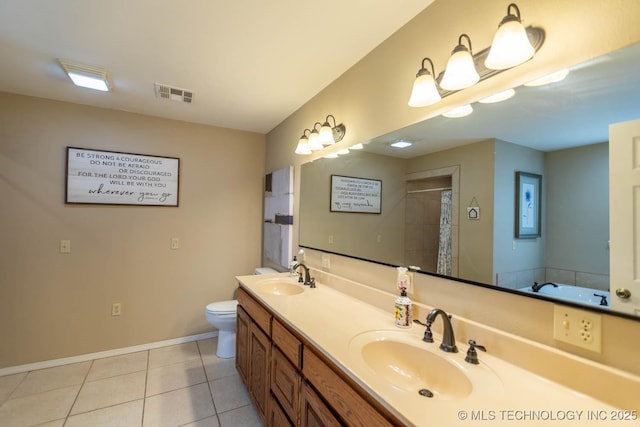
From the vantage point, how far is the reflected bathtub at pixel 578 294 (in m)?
0.83

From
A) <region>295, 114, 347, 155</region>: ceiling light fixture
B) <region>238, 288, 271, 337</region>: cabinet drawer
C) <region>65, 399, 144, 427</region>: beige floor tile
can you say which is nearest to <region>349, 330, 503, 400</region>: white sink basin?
<region>238, 288, 271, 337</region>: cabinet drawer

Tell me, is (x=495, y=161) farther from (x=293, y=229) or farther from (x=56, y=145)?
(x=56, y=145)

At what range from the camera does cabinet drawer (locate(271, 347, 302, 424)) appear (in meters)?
1.23

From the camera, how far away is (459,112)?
1220mm

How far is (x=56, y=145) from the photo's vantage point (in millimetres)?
2510

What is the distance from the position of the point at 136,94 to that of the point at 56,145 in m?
0.91

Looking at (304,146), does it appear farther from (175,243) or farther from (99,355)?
(99,355)

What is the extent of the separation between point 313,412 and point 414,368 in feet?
1.41

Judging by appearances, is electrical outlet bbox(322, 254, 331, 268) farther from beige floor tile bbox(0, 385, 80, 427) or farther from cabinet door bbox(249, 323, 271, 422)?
beige floor tile bbox(0, 385, 80, 427)

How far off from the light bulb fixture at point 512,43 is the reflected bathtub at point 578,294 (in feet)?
2.51

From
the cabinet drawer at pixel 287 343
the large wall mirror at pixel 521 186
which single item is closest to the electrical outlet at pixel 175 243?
the cabinet drawer at pixel 287 343

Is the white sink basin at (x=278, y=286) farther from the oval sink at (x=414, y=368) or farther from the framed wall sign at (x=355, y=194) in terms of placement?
the oval sink at (x=414, y=368)

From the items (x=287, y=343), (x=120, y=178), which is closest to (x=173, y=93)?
(x=120, y=178)

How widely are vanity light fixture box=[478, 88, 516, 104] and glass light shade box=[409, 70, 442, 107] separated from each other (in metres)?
0.19
